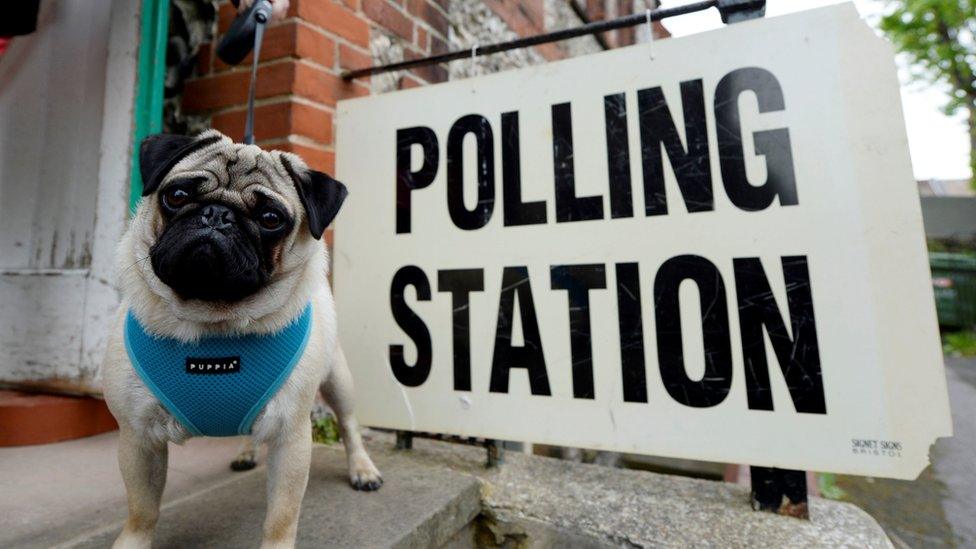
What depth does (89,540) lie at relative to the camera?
3.68 ft

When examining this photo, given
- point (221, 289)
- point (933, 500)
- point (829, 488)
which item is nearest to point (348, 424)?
point (221, 289)

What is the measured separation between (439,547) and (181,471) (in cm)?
86

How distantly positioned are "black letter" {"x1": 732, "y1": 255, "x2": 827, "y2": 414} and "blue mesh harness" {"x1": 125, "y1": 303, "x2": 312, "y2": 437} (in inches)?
48.1

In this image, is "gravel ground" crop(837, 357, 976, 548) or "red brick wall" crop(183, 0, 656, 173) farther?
"gravel ground" crop(837, 357, 976, 548)

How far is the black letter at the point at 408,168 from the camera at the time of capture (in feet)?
6.09

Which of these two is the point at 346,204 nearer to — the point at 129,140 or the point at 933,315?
the point at 129,140

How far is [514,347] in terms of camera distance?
5.46 feet

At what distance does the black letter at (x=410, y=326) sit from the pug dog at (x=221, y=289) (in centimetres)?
65

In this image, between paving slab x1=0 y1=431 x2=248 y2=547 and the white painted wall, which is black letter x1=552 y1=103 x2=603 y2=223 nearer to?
paving slab x1=0 y1=431 x2=248 y2=547

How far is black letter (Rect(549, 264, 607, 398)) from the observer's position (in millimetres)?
1576

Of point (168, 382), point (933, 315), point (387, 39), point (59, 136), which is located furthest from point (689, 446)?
point (59, 136)

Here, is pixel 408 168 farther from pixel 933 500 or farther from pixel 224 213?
pixel 933 500

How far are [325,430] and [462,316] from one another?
730 mm

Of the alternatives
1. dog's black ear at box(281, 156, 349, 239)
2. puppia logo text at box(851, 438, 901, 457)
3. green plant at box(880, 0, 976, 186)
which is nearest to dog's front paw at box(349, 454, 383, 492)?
dog's black ear at box(281, 156, 349, 239)
